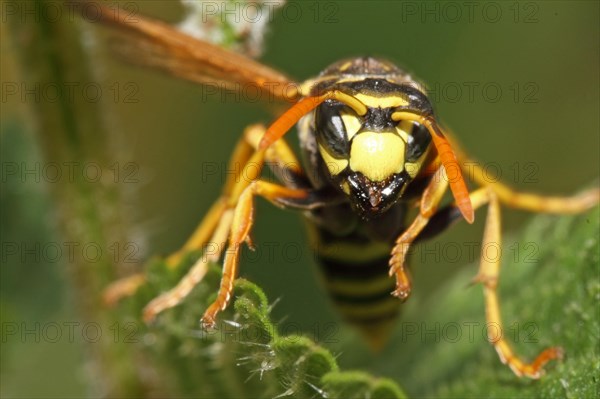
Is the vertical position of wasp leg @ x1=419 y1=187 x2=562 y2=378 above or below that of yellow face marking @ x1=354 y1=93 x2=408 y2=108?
below

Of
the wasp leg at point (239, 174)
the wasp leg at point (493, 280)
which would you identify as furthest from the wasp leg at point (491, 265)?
the wasp leg at point (239, 174)

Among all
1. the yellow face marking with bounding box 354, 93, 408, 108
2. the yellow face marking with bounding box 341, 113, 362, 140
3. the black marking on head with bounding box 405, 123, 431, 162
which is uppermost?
the yellow face marking with bounding box 354, 93, 408, 108

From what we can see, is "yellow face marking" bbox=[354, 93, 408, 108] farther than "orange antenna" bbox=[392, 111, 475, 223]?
Yes

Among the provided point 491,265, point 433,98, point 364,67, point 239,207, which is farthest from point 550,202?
point 433,98

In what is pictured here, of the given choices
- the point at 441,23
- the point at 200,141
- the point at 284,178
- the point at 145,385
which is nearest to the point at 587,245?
the point at 284,178

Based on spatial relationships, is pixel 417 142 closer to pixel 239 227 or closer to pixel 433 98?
pixel 239 227

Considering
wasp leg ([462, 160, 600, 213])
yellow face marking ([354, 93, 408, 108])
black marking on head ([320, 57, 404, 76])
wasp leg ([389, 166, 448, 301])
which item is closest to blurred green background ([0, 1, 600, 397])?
wasp leg ([462, 160, 600, 213])

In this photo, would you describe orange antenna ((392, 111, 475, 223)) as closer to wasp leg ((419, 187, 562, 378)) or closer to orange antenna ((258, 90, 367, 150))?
orange antenna ((258, 90, 367, 150))
